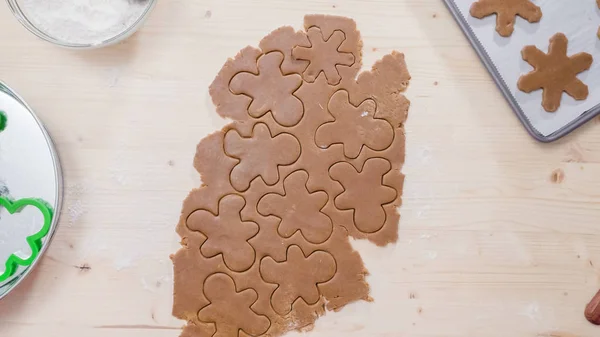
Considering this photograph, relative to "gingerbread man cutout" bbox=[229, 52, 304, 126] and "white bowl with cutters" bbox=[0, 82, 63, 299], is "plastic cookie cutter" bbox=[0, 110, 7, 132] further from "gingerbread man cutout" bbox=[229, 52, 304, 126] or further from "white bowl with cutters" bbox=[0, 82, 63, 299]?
"gingerbread man cutout" bbox=[229, 52, 304, 126]

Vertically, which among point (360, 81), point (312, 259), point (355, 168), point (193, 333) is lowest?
point (193, 333)

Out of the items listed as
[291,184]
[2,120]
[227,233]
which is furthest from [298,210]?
[2,120]

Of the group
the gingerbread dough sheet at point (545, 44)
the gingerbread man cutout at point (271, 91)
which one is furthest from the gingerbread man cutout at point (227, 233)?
the gingerbread dough sheet at point (545, 44)

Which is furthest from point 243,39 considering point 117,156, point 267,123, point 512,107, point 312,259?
point 512,107

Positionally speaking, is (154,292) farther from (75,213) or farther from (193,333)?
(75,213)

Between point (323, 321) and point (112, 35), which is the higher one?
point (112, 35)
